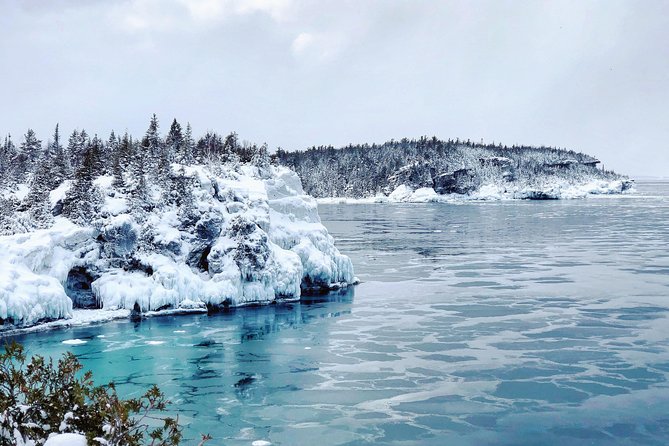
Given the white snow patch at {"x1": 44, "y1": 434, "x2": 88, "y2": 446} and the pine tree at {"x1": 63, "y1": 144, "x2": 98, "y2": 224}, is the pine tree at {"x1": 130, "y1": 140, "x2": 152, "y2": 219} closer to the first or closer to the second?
the pine tree at {"x1": 63, "y1": 144, "x2": 98, "y2": 224}

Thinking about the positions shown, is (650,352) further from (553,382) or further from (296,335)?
(296,335)

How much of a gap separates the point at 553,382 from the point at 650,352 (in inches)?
229

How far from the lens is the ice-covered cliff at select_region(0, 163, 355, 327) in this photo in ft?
92.4

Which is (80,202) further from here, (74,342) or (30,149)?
(30,149)

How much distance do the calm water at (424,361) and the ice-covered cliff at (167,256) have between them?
1654 mm

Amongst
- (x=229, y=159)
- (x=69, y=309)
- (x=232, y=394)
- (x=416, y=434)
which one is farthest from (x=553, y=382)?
(x=229, y=159)

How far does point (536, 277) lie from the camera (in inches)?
1608

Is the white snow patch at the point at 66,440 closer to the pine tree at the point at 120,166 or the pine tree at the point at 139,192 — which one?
the pine tree at the point at 139,192

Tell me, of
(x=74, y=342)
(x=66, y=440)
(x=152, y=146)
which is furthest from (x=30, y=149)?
(x=66, y=440)

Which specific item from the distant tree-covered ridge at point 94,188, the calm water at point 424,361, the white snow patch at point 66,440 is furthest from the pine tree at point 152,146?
the white snow patch at point 66,440

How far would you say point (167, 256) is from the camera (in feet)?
107

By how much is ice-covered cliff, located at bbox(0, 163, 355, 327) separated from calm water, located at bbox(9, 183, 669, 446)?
165 cm

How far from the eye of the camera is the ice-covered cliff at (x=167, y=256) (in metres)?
28.2

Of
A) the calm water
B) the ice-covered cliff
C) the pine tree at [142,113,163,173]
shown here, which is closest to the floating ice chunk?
the calm water
